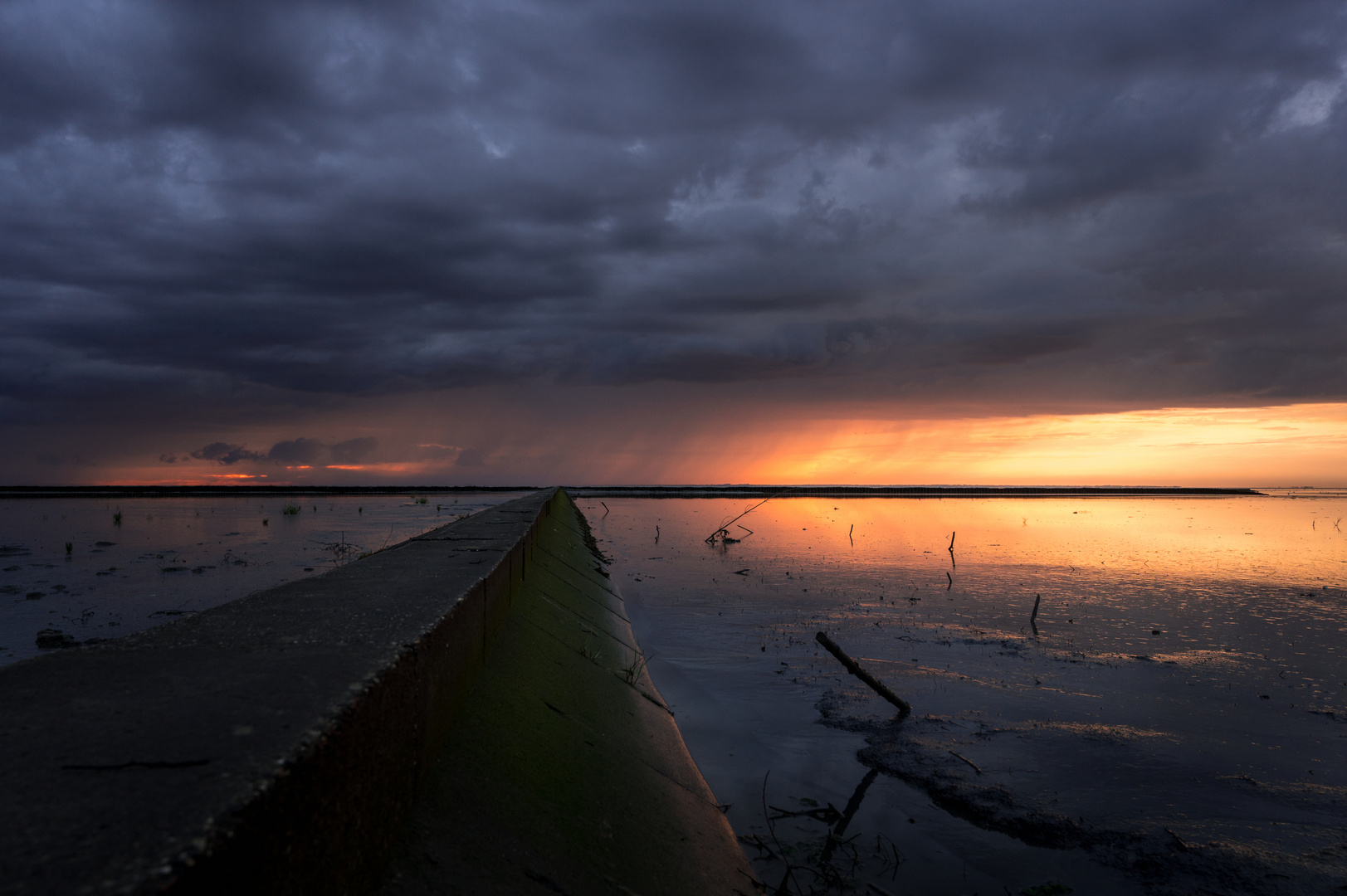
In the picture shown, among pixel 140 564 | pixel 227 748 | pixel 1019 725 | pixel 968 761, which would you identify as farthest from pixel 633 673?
pixel 140 564

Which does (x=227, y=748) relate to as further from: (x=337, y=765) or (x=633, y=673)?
(x=633, y=673)

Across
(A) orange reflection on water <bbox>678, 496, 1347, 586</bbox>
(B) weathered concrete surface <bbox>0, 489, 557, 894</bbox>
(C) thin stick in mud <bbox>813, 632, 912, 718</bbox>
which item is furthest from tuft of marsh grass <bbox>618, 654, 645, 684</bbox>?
(A) orange reflection on water <bbox>678, 496, 1347, 586</bbox>

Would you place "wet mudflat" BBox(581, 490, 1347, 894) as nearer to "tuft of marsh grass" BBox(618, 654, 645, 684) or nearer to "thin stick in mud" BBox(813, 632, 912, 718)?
"thin stick in mud" BBox(813, 632, 912, 718)

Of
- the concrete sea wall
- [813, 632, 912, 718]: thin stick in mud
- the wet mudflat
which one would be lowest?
the wet mudflat

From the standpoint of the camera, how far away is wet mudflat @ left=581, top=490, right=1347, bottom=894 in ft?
13.1

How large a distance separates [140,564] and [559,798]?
14040 mm

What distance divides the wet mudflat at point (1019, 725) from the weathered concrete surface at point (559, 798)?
553 mm

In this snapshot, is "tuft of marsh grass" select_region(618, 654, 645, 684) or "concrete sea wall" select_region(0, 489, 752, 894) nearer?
"concrete sea wall" select_region(0, 489, 752, 894)

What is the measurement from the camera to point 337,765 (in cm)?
167

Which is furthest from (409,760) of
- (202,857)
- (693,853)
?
(693,853)

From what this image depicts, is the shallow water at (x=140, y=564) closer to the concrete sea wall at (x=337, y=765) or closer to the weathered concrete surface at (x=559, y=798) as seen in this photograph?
the weathered concrete surface at (x=559, y=798)

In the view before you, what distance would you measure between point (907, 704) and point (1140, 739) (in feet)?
6.10

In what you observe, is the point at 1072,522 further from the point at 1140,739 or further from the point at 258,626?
the point at 258,626

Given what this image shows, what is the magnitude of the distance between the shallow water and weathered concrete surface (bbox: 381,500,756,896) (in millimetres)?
5676
